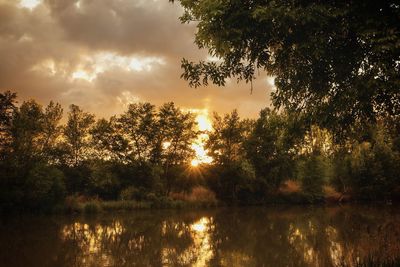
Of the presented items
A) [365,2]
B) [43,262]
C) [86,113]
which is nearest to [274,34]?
[365,2]

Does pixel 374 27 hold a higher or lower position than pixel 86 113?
lower

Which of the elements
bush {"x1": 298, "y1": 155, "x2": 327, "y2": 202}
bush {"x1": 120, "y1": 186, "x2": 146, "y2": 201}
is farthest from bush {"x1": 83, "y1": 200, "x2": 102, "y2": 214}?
bush {"x1": 298, "y1": 155, "x2": 327, "y2": 202}

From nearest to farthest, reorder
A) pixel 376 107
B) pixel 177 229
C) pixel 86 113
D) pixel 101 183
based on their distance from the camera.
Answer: pixel 376 107, pixel 177 229, pixel 101 183, pixel 86 113

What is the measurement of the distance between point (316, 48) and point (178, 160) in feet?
125

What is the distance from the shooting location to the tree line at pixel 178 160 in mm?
40219

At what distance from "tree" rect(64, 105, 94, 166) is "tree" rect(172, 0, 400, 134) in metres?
42.9

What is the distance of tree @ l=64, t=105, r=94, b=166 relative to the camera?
51625 millimetres

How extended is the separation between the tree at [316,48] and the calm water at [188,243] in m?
4.29

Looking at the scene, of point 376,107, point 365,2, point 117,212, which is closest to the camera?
point 365,2

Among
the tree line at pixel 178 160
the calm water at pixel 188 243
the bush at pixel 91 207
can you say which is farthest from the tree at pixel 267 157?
the bush at pixel 91 207

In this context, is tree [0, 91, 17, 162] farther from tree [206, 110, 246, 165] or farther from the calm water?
tree [206, 110, 246, 165]

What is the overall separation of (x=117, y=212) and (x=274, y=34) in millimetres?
28216

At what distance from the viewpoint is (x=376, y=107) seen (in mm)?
11352

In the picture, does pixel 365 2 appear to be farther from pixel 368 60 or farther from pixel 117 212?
pixel 117 212
